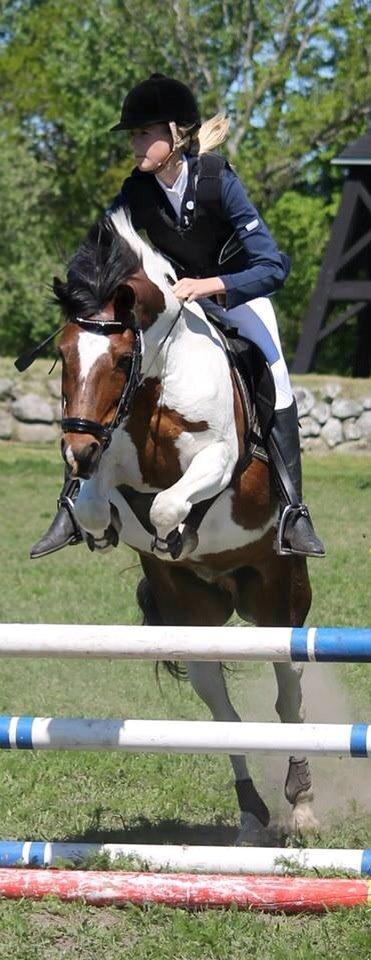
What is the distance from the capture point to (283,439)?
495cm

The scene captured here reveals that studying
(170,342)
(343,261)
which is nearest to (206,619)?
(170,342)

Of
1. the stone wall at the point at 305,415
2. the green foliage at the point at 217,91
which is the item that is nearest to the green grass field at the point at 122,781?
the stone wall at the point at 305,415

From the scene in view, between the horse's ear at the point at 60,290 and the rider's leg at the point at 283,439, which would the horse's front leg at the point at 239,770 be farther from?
the horse's ear at the point at 60,290

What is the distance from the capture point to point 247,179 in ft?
95.5

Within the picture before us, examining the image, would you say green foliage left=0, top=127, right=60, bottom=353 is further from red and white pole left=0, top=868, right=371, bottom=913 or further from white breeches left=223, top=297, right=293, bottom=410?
red and white pole left=0, top=868, right=371, bottom=913

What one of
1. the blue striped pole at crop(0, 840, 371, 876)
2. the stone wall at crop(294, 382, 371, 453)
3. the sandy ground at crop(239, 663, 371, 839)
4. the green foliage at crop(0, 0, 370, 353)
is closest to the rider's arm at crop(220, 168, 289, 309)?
the sandy ground at crop(239, 663, 371, 839)

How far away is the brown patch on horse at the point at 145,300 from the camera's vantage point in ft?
14.0

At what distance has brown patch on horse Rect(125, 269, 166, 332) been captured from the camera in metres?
4.28

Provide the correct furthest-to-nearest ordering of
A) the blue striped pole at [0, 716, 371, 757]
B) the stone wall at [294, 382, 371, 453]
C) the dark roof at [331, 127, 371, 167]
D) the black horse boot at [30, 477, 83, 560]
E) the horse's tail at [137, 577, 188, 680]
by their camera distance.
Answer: the dark roof at [331, 127, 371, 167]
the stone wall at [294, 382, 371, 453]
the horse's tail at [137, 577, 188, 680]
the black horse boot at [30, 477, 83, 560]
the blue striped pole at [0, 716, 371, 757]

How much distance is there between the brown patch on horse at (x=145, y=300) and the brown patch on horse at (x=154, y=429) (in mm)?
209

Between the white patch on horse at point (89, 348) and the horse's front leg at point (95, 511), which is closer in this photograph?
the white patch on horse at point (89, 348)

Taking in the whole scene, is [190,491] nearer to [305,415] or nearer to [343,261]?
[305,415]

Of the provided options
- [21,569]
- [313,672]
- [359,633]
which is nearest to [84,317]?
[359,633]

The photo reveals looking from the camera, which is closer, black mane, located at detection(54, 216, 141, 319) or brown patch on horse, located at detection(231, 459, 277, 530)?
black mane, located at detection(54, 216, 141, 319)
